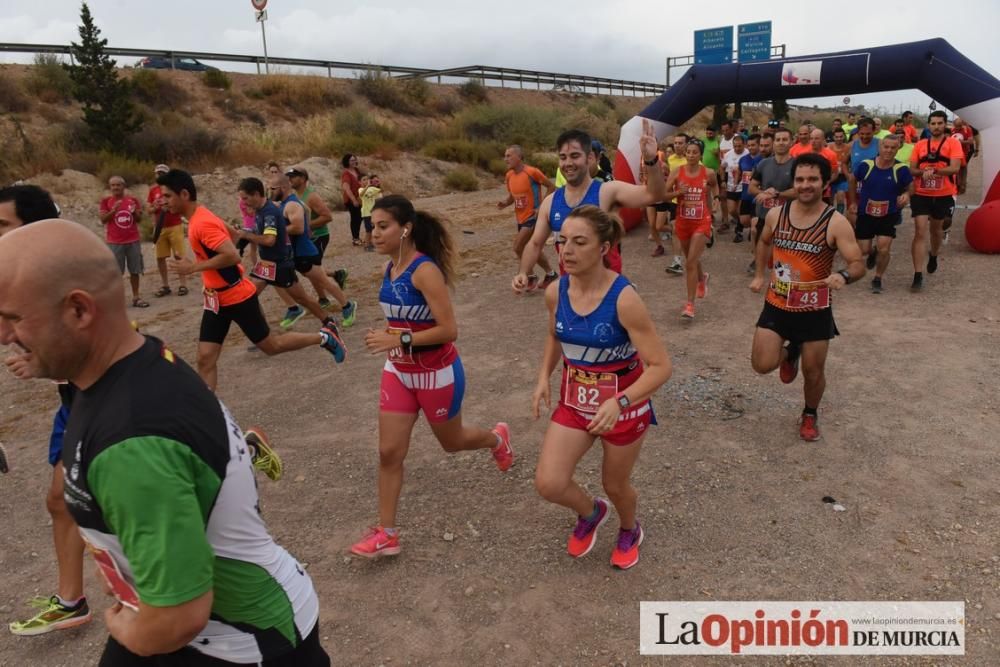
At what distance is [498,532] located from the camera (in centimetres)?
383

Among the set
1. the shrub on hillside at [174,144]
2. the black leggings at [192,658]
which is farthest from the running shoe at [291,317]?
the shrub on hillside at [174,144]

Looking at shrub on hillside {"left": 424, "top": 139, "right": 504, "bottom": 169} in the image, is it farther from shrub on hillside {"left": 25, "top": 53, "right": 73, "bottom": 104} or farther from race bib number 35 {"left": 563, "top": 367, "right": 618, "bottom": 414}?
race bib number 35 {"left": 563, "top": 367, "right": 618, "bottom": 414}

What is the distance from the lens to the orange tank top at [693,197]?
7.99 m

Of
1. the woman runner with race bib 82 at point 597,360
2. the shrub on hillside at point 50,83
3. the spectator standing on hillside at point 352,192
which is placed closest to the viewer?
the woman runner with race bib 82 at point 597,360

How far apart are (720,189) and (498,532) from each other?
1131 cm

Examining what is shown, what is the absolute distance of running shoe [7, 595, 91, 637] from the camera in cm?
316

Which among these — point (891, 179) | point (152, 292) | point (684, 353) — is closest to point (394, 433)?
point (684, 353)

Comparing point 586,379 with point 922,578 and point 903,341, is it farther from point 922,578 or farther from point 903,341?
point 903,341

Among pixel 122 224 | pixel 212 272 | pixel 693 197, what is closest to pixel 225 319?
pixel 212 272

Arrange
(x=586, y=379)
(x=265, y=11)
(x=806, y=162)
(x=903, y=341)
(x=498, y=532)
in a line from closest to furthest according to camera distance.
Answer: (x=586, y=379), (x=498, y=532), (x=806, y=162), (x=903, y=341), (x=265, y=11)

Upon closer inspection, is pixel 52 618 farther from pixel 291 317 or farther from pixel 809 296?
pixel 291 317

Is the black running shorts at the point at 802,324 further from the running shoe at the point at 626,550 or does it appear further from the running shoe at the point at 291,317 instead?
the running shoe at the point at 291,317

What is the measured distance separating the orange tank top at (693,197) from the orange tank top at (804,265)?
11.0ft

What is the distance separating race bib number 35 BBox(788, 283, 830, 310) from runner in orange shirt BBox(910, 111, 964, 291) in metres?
4.95
